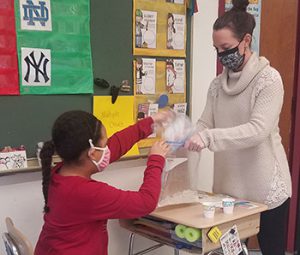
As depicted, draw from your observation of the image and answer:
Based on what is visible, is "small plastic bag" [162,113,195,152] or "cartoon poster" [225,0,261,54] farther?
"cartoon poster" [225,0,261,54]

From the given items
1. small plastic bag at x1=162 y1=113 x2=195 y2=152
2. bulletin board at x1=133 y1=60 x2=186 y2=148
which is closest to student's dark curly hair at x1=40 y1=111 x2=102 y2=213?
small plastic bag at x1=162 y1=113 x2=195 y2=152

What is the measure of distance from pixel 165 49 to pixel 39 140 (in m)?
0.85

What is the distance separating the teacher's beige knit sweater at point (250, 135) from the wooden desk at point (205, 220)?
0.11 metres

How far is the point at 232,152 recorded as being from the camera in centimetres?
181

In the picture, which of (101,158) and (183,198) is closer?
(101,158)

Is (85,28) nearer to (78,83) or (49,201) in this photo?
(78,83)

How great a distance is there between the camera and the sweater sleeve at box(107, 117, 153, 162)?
1686 mm

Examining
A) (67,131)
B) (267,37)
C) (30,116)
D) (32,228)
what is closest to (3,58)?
(30,116)

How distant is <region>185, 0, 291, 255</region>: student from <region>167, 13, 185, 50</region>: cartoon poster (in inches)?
20.8

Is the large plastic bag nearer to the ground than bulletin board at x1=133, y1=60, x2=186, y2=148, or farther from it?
nearer to the ground

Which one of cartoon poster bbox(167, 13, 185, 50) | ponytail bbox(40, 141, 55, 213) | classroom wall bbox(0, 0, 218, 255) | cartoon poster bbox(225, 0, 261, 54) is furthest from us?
cartoon poster bbox(225, 0, 261, 54)

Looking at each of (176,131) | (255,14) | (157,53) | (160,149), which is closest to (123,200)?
(160,149)

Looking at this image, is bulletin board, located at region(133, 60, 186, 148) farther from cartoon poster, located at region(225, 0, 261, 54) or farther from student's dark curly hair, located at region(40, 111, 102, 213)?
cartoon poster, located at region(225, 0, 261, 54)

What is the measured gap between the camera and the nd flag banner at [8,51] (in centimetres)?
168
